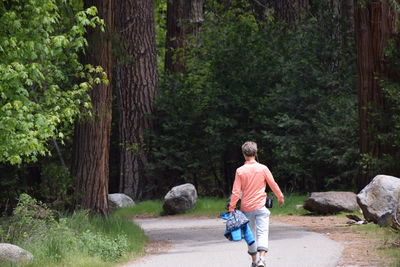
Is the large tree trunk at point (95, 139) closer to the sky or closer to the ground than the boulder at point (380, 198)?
closer to the sky

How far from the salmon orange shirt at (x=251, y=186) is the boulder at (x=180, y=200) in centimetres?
1177

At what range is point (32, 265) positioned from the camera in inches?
448

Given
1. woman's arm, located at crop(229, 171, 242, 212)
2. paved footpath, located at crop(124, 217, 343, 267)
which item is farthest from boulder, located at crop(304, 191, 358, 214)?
woman's arm, located at crop(229, 171, 242, 212)

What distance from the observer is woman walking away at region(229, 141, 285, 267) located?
10.5 metres

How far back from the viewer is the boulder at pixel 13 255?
37.0 feet

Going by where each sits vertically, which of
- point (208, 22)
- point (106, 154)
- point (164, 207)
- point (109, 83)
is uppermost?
point (208, 22)

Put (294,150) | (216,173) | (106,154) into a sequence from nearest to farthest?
1. (106,154)
2. (294,150)
3. (216,173)

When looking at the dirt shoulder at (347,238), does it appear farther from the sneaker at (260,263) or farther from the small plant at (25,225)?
the small plant at (25,225)

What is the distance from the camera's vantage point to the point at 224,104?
26.7 m

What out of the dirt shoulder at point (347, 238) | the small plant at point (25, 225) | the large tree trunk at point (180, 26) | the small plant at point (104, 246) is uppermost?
the large tree trunk at point (180, 26)

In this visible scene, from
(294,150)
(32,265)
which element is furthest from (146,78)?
(32,265)

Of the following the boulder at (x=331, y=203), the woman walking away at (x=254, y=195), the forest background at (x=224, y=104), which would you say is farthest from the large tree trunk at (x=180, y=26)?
the woman walking away at (x=254, y=195)

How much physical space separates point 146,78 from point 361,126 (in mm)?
9759

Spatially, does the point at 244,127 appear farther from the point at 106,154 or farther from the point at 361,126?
the point at 106,154
